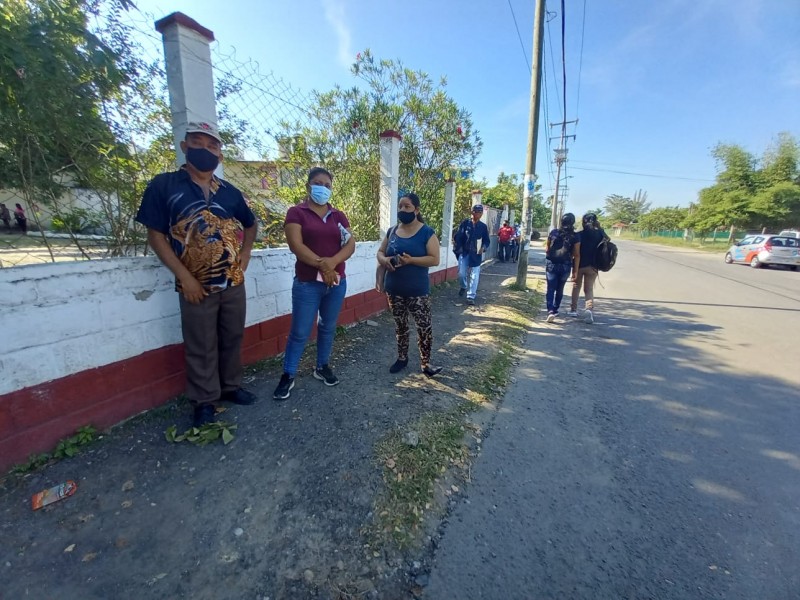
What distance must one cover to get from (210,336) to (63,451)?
97cm

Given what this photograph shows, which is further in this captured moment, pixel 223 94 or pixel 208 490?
pixel 223 94

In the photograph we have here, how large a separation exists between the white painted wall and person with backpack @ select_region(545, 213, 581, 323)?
186 inches

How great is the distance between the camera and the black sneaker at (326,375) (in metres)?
3.04

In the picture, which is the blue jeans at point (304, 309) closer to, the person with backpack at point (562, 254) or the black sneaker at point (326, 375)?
the black sneaker at point (326, 375)

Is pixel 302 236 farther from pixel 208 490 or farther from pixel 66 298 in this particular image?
pixel 208 490

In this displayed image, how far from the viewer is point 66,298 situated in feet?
6.56

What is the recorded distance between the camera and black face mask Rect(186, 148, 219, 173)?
7.22 feet

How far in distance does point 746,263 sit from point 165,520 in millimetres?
21226

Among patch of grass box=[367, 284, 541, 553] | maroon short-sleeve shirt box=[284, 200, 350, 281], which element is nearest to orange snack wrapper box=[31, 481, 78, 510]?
patch of grass box=[367, 284, 541, 553]

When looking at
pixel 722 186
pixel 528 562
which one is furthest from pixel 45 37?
pixel 722 186

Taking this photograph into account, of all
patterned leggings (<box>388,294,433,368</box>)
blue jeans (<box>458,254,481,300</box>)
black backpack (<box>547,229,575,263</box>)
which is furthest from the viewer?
blue jeans (<box>458,254,481,300</box>)

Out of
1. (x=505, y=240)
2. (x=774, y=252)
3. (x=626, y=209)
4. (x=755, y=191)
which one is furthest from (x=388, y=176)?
(x=626, y=209)

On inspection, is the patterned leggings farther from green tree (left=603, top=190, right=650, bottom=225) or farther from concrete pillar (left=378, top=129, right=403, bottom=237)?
green tree (left=603, top=190, right=650, bottom=225)

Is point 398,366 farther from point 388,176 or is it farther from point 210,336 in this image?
point 388,176
